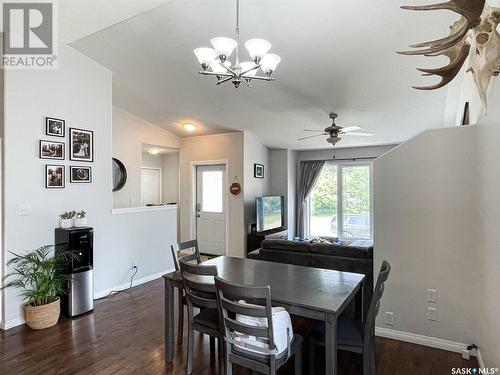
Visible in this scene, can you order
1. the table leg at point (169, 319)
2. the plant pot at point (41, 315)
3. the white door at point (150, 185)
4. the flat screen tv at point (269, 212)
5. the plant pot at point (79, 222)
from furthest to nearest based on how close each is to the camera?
the white door at point (150, 185) → the flat screen tv at point (269, 212) → the plant pot at point (79, 222) → the plant pot at point (41, 315) → the table leg at point (169, 319)

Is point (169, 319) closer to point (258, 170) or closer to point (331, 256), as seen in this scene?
point (331, 256)

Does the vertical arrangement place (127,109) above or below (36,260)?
above

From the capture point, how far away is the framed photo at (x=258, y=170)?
669cm

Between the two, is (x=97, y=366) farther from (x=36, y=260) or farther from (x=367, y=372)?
(x=367, y=372)

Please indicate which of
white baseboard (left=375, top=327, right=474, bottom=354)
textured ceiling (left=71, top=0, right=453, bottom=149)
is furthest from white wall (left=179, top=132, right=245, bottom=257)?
white baseboard (left=375, top=327, right=474, bottom=354)

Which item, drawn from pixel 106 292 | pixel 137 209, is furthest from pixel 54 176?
pixel 106 292

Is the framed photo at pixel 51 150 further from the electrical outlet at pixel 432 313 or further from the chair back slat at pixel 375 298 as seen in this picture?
the electrical outlet at pixel 432 313

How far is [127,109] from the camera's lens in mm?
5570

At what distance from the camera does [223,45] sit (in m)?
2.24

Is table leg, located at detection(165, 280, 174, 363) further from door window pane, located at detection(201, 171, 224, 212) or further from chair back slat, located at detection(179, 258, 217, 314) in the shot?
door window pane, located at detection(201, 171, 224, 212)

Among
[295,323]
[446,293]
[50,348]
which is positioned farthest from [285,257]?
[50,348]

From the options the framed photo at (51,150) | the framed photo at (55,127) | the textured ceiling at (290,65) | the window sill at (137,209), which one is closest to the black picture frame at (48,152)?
the framed photo at (51,150)

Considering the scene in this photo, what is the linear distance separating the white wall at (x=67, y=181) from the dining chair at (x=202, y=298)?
223 cm

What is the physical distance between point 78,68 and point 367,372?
4.53 meters
